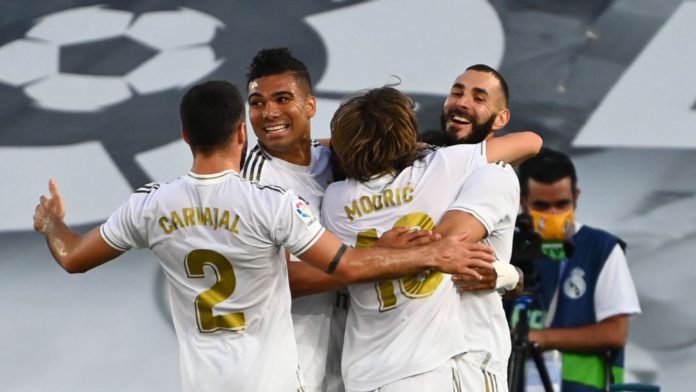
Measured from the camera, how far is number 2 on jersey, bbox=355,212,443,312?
3.54 metres

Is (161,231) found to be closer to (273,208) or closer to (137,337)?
(273,208)

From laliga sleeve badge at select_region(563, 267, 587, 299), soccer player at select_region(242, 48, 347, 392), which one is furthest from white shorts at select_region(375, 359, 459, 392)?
laliga sleeve badge at select_region(563, 267, 587, 299)

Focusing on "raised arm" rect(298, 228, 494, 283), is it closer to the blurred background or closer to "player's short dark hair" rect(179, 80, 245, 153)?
"player's short dark hair" rect(179, 80, 245, 153)

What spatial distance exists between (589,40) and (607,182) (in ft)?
2.82

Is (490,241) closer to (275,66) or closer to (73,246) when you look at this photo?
(275,66)

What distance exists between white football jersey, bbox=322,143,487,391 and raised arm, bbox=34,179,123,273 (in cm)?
71

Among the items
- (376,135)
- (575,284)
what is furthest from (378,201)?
(575,284)

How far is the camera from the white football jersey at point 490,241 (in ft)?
11.6

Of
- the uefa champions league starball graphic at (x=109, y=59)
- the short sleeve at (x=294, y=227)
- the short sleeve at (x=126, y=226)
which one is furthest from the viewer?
the uefa champions league starball graphic at (x=109, y=59)

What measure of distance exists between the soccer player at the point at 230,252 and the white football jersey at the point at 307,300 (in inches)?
10.4

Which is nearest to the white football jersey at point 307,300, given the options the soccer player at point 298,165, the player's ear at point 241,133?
the soccer player at point 298,165

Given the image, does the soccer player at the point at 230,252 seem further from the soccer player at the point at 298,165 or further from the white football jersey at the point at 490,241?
the soccer player at the point at 298,165

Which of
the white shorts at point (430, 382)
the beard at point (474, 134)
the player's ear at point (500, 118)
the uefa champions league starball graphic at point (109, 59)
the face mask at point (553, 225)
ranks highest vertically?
the uefa champions league starball graphic at point (109, 59)

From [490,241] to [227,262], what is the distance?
83cm
